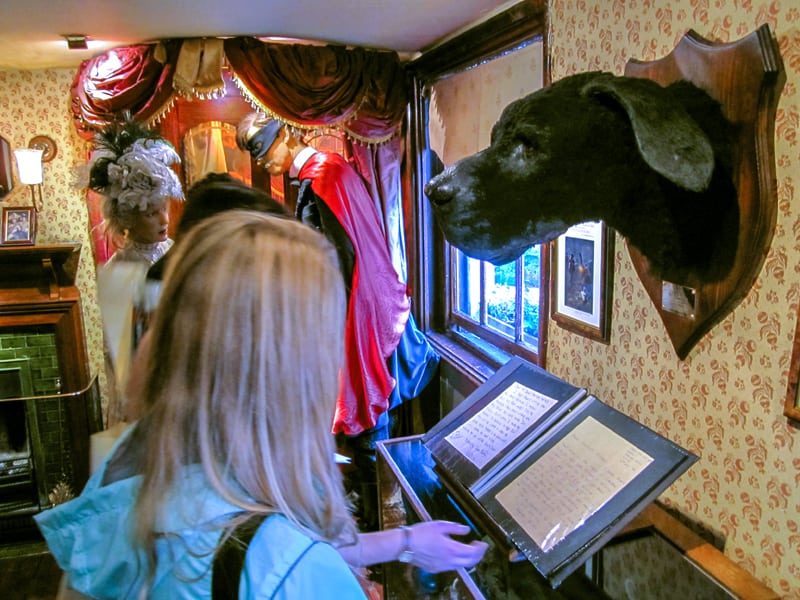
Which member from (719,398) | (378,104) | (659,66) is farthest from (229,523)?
(378,104)

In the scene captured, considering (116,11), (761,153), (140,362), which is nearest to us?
(140,362)

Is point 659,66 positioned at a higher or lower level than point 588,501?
higher

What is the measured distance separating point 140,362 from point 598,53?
3.90ft

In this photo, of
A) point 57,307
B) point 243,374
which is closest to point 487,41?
point 243,374

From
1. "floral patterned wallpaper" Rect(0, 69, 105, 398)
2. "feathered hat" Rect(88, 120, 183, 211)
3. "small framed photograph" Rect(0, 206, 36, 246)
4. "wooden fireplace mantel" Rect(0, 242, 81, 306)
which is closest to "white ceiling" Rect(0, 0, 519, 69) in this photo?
"floral patterned wallpaper" Rect(0, 69, 105, 398)

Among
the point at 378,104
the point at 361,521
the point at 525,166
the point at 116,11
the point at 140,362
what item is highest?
the point at 116,11

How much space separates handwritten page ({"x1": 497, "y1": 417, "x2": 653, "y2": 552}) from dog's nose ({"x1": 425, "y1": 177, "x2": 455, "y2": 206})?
1.65 ft

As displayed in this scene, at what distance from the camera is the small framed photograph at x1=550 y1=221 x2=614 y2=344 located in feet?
4.52

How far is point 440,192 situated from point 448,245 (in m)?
1.78

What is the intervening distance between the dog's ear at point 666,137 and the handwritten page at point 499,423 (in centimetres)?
58

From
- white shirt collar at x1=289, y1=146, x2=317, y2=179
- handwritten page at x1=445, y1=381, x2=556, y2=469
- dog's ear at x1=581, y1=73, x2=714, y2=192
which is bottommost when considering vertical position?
handwritten page at x1=445, y1=381, x2=556, y2=469

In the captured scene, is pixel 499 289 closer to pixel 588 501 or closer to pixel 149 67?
pixel 588 501

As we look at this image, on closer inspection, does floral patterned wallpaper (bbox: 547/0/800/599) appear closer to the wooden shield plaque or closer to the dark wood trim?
the wooden shield plaque

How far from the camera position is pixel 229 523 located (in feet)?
1.99
